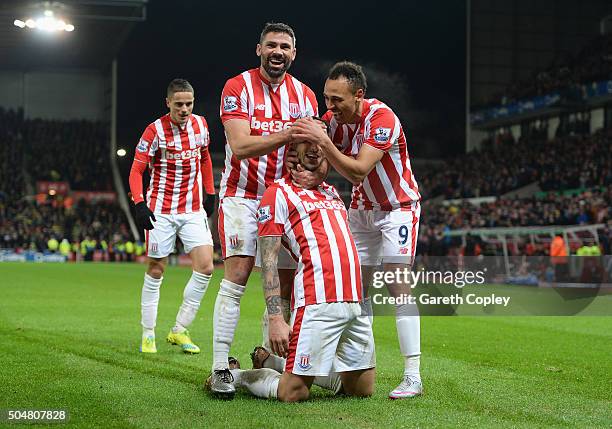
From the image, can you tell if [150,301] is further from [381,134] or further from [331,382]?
[381,134]

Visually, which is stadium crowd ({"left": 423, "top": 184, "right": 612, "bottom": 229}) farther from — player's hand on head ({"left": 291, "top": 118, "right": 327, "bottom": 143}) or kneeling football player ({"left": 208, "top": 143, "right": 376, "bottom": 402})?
player's hand on head ({"left": 291, "top": 118, "right": 327, "bottom": 143})

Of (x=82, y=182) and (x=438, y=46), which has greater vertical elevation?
(x=438, y=46)

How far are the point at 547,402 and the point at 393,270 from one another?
4.21 ft

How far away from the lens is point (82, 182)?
43125 mm

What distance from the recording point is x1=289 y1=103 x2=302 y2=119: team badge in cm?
576

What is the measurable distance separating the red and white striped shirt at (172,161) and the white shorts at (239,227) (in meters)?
2.61

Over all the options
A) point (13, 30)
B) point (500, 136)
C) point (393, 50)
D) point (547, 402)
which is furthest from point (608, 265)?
point (13, 30)

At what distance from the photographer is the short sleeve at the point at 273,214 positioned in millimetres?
5145

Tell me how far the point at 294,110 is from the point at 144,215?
8.26 feet

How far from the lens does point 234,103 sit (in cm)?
554

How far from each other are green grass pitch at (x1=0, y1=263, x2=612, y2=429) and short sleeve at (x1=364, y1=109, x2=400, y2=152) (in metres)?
1.60

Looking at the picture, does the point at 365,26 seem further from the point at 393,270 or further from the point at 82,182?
the point at 393,270

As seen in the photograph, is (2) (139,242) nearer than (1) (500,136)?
Yes

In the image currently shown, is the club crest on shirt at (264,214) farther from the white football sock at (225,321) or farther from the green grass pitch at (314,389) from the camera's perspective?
the green grass pitch at (314,389)
